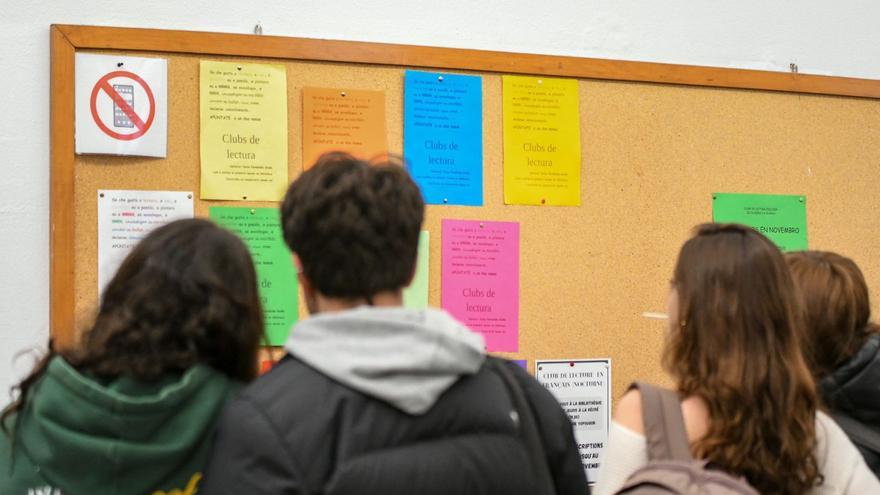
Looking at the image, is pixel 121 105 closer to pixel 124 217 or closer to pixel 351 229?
pixel 124 217

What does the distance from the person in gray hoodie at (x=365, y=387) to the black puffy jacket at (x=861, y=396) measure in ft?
2.05

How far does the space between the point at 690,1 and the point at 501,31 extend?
463 millimetres

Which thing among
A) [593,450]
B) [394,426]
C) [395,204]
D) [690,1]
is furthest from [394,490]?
[690,1]

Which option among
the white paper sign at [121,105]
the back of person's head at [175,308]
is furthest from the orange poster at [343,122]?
the back of person's head at [175,308]

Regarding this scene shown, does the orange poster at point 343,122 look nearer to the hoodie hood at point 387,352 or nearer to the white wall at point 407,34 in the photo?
the white wall at point 407,34

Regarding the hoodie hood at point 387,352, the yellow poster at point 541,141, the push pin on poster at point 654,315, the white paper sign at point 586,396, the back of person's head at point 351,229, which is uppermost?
the yellow poster at point 541,141

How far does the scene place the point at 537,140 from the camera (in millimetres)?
1915

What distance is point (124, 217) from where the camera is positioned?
1665 millimetres

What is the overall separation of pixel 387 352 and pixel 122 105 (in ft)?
3.17

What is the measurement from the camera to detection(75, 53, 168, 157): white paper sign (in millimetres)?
1643

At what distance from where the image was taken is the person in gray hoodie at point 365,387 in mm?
922

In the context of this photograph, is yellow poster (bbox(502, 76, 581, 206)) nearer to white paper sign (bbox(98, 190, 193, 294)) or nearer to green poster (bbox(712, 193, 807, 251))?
green poster (bbox(712, 193, 807, 251))

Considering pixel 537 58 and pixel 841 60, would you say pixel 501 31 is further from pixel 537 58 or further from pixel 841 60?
pixel 841 60

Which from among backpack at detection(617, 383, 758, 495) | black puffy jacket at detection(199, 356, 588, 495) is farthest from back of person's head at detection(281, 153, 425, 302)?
backpack at detection(617, 383, 758, 495)
